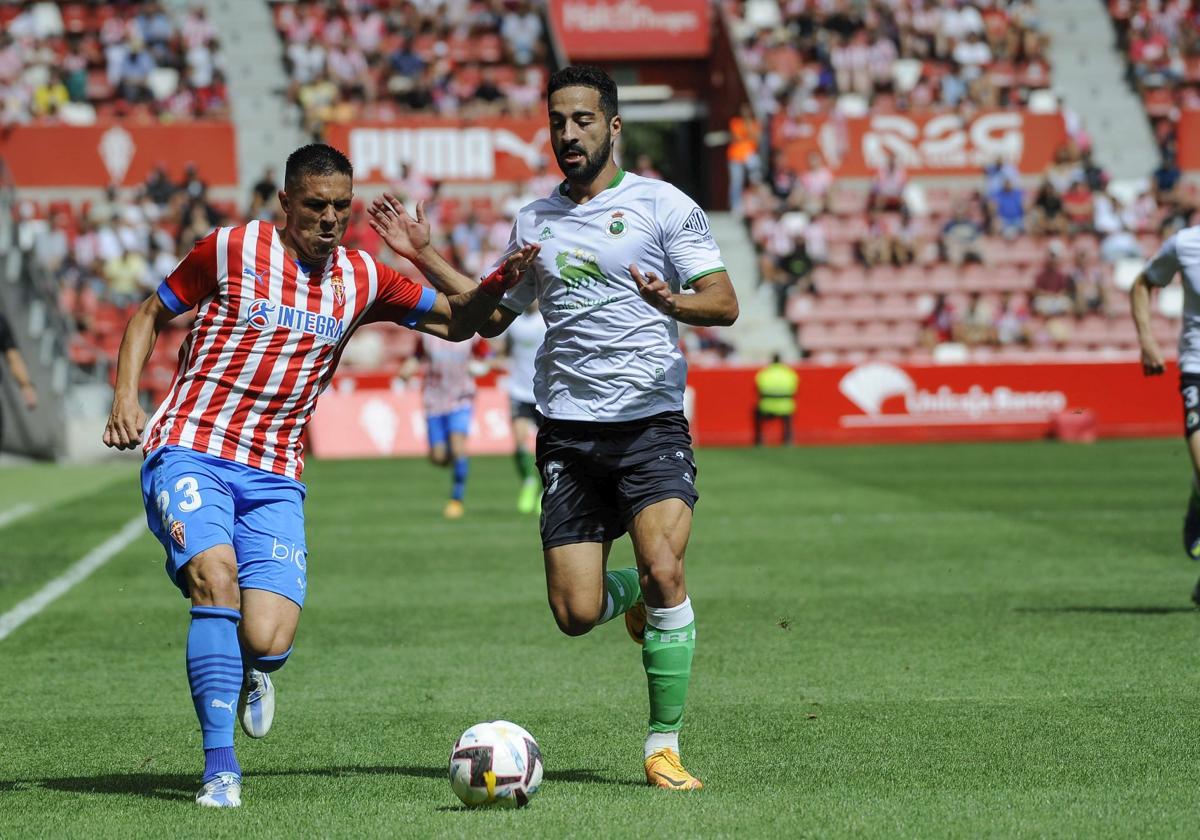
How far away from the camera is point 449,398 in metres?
17.6

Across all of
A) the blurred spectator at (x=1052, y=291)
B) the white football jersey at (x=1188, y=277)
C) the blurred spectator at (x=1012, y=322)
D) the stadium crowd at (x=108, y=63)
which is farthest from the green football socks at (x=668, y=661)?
the stadium crowd at (x=108, y=63)

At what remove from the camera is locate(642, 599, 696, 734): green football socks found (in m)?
5.98

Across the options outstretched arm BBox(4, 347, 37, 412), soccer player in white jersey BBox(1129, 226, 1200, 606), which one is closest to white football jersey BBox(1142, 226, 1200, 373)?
soccer player in white jersey BBox(1129, 226, 1200, 606)

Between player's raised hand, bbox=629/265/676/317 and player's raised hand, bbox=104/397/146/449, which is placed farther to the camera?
player's raised hand, bbox=104/397/146/449

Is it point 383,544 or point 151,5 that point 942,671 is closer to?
point 383,544

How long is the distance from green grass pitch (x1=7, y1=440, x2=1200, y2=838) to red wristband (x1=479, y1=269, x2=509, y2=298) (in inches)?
67.3

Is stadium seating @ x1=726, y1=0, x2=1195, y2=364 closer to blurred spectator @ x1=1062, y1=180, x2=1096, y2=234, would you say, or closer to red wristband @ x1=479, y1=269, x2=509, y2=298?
blurred spectator @ x1=1062, y1=180, x2=1096, y2=234

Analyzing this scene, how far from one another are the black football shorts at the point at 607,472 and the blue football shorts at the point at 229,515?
2.96 ft

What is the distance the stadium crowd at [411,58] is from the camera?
33.7 metres

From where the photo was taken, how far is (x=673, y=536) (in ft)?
19.6

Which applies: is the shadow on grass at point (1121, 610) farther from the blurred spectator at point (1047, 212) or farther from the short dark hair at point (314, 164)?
the blurred spectator at point (1047, 212)

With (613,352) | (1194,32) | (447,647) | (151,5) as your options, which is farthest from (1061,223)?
(613,352)

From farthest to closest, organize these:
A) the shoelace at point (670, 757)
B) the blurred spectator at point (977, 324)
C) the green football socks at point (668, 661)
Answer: the blurred spectator at point (977, 324) → the green football socks at point (668, 661) → the shoelace at point (670, 757)

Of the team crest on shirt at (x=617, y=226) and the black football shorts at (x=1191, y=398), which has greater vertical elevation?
the team crest on shirt at (x=617, y=226)
